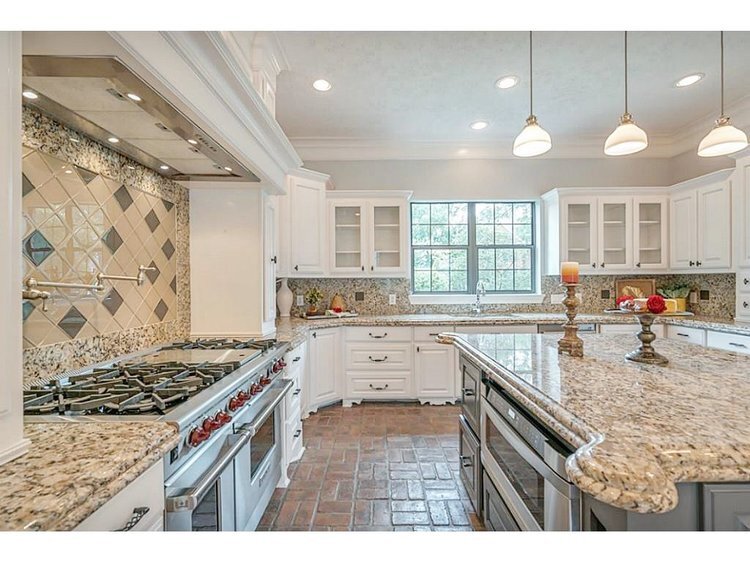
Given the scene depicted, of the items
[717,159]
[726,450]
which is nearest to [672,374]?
[726,450]

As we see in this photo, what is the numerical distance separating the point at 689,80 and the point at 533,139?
213 cm

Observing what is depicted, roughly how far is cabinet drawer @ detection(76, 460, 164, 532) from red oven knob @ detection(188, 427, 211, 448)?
0.17 meters

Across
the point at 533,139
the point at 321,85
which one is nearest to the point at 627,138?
the point at 533,139

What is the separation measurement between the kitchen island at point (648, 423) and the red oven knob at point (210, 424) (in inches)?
41.8

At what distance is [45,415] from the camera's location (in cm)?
110

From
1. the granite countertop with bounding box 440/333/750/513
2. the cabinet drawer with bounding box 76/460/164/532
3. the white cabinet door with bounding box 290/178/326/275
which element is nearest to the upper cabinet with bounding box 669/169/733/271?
the granite countertop with bounding box 440/333/750/513

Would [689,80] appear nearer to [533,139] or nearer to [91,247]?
[533,139]

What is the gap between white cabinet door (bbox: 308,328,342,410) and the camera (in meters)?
3.53

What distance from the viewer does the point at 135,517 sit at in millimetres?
864

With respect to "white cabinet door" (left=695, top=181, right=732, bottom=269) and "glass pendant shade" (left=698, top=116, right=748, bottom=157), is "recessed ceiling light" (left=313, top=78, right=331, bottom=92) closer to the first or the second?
"glass pendant shade" (left=698, top=116, right=748, bottom=157)

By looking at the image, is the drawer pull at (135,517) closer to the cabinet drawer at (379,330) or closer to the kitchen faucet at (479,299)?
the cabinet drawer at (379,330)
